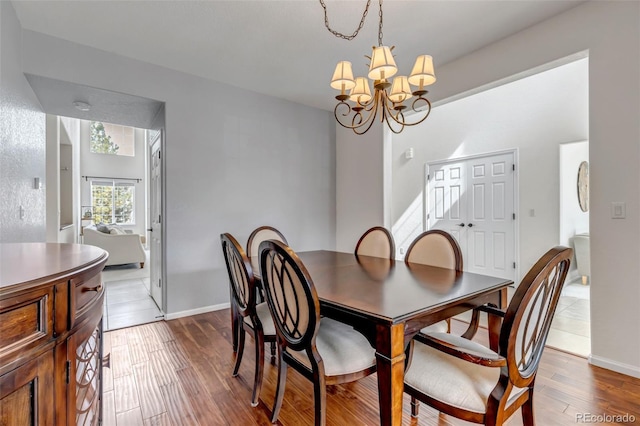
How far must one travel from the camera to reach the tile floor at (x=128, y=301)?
309 cm

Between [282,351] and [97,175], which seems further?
[97,175]

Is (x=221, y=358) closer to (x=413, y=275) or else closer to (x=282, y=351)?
(x=282, y=351)

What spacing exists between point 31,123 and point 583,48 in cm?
445

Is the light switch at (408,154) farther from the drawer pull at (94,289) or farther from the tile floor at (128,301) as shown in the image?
the drawer pull at (94,289)

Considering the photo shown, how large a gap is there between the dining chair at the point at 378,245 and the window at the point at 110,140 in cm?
903

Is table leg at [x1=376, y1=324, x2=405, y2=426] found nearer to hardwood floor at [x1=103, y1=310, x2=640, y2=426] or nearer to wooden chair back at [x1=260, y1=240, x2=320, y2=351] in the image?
wooden chair back at [x1=260, y1=240, x2=320, y2=351]

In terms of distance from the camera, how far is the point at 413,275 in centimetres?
180

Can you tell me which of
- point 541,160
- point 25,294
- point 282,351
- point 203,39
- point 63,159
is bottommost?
point 282,351

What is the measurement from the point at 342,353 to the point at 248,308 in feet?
2.28

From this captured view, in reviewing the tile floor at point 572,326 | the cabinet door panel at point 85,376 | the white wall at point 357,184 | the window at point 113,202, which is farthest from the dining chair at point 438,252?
the window at point 113,202

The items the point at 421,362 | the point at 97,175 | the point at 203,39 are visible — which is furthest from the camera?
the point at 97,175

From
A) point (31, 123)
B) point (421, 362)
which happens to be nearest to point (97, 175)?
point (31, 123)

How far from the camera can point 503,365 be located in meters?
1.03

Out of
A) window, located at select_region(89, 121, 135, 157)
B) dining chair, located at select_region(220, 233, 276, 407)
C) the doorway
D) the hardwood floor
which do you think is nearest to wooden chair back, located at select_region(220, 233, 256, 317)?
dining chair, located at select_region(220, 233, 276, 407)
